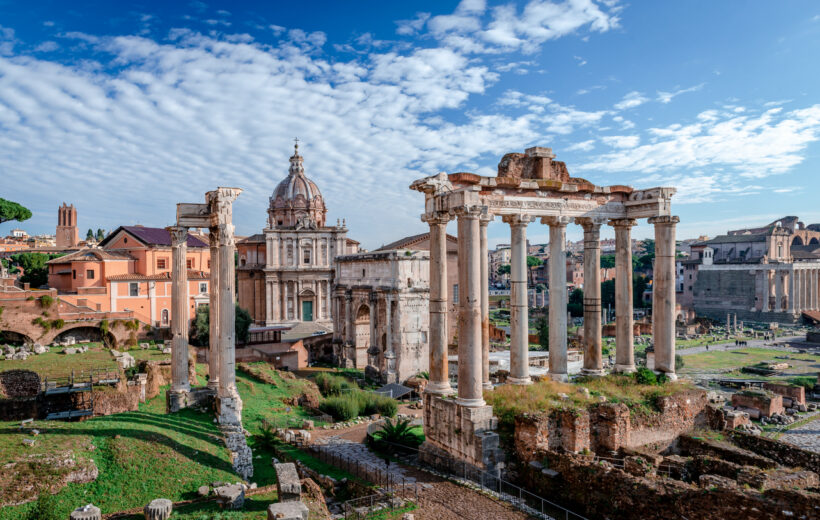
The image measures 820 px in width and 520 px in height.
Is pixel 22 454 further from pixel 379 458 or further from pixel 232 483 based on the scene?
pixel 379 458

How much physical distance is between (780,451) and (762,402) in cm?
1799

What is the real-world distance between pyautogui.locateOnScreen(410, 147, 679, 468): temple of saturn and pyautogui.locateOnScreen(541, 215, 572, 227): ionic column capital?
3 centimetres

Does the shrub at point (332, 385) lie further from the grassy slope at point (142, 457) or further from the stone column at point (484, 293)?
the stone column at point (484, 293)

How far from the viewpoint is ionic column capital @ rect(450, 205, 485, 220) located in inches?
527

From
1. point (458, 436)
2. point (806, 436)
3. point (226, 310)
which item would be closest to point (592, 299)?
point (458, 436)

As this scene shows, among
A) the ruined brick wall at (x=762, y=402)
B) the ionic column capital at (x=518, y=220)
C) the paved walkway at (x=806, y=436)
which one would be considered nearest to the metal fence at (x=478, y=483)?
the ionic column capital at (x=518, y=220)

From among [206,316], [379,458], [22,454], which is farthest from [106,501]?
[206,316]

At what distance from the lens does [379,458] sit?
1510cm

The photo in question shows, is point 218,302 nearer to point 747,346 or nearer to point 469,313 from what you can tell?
point 469,313

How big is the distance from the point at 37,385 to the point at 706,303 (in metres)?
100

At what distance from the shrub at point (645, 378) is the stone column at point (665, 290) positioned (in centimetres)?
68

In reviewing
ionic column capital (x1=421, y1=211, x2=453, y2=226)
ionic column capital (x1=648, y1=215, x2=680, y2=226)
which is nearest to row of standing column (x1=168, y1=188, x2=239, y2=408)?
ionic column capital (x1=421, y1=211, x2=453, y2=226)

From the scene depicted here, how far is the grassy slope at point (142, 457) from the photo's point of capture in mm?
10742

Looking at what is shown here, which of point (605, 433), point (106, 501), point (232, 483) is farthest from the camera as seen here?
point (605, 433)
